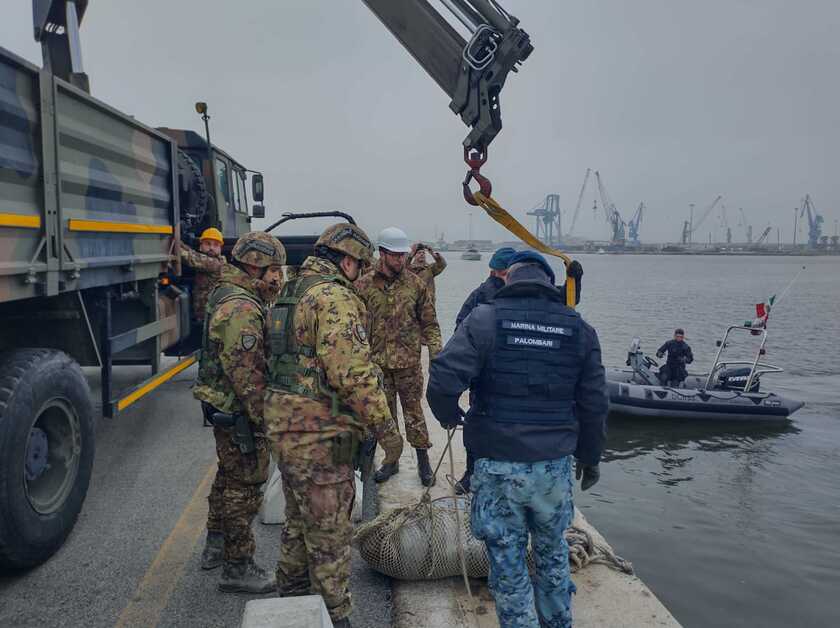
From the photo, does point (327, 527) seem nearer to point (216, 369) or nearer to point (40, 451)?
point (216, 369)

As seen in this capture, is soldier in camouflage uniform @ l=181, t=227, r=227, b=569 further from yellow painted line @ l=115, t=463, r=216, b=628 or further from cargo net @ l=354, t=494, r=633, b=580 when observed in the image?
cargo net @ l=354, t=494, r=633, b=580

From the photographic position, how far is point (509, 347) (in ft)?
9.67

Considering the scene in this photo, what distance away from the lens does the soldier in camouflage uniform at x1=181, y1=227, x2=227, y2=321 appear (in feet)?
20.4

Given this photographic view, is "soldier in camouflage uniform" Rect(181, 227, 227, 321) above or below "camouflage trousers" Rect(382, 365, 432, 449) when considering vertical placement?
above

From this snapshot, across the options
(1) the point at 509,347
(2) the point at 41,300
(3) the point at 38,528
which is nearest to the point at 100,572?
(3) the point at 38,528

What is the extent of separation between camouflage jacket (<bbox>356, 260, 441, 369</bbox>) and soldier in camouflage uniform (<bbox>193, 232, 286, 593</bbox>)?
65.8 inches

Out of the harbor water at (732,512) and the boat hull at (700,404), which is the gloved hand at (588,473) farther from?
the boat hull at (700,404)

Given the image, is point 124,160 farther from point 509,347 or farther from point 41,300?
point 509,347

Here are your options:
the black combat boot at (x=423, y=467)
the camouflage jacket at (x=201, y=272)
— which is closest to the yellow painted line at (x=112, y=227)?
the camouflage jacket at (x=201, y=272)

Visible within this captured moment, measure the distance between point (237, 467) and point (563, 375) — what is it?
180cm

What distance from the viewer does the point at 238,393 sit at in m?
3.38

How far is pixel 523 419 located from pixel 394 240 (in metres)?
2.15

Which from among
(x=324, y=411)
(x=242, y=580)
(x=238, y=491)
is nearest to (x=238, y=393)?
(x=238, y=491)

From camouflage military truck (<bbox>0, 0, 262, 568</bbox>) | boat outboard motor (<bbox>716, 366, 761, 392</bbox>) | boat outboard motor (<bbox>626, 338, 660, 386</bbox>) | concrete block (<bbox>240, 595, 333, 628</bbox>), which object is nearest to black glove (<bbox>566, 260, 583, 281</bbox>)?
concrete block (<bbox>240, 595, 333, 628</bbox>)
